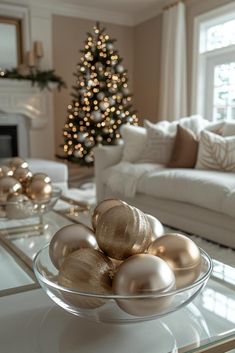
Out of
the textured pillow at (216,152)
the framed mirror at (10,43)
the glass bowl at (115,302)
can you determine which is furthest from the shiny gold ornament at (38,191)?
the framed mirror at (10,43)

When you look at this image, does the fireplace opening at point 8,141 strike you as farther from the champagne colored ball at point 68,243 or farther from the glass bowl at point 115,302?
the glass bowl at point 115,302

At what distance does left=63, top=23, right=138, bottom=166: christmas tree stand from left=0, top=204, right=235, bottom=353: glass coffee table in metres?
3.68

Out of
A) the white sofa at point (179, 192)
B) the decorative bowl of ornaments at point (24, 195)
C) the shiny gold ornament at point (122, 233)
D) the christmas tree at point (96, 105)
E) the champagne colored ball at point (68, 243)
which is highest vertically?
the christmas tree at point (96, 105)

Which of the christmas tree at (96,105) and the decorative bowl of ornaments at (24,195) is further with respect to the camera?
the christmas tree at (96,105)

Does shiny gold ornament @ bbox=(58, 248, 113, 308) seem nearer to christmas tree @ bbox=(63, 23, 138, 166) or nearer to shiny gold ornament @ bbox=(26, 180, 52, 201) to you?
shiny gold ornament @ bbox=(26, 180, 52, 201)

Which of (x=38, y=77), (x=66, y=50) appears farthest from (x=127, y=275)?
(x=66, y=50)

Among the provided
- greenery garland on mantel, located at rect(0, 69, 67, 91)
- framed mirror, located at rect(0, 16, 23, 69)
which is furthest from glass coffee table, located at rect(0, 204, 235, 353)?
framed mirror, located at rect(0, 16, 23, 69)

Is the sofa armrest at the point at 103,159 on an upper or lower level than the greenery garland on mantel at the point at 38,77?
lower

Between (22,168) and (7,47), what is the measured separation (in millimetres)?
3648

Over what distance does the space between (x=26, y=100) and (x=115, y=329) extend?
4616 mm

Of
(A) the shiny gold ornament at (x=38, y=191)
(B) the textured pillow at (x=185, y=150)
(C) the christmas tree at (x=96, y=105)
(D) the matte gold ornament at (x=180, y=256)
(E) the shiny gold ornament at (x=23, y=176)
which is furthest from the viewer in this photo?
(C) the christmas tree at (x=96, y=105)

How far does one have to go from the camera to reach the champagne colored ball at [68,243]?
82 cm

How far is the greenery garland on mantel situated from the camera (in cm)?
473

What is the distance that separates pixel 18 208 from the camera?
5.22ft
